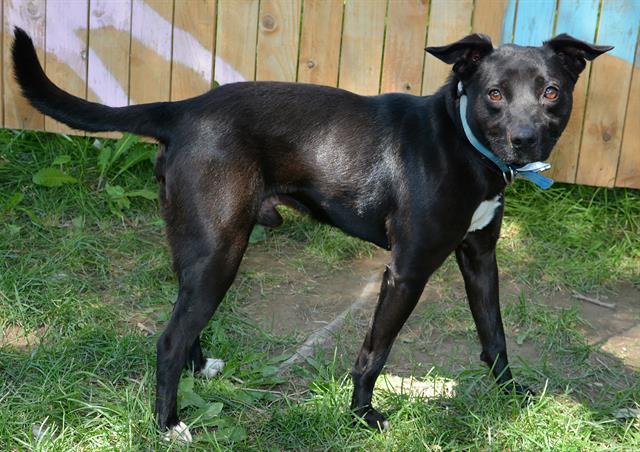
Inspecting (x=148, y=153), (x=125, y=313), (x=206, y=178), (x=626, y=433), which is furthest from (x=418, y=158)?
(x=148, y=153)

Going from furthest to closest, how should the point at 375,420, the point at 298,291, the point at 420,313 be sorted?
the point at 298,291 < the point at 420,313 < the point at 375,420

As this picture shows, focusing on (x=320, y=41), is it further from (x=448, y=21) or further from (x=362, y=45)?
(x=448, y=21)

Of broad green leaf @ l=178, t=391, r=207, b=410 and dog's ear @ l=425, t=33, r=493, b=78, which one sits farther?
broad green leaf @ l=178, t=391, r=207, b=410

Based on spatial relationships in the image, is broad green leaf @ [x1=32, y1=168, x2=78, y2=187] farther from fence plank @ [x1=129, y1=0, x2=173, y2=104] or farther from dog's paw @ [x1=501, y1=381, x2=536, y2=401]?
dog's paw @ [x1=501, y1=381, x2=536, y2=401]

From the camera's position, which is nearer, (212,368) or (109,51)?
(212,368)

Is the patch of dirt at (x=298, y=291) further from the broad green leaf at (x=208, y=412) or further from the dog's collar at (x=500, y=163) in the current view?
the dog's collar at (x=500, y=163)

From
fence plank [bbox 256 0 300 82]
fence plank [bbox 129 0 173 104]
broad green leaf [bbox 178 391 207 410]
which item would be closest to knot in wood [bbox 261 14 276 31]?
fence plank [bbox 256 0 300 82]

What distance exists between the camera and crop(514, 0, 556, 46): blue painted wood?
4.80 m

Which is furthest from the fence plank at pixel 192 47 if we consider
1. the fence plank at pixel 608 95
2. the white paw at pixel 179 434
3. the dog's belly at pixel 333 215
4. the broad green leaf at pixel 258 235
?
the white paw at pixel 179 434

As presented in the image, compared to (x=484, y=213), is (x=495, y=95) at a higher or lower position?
higher

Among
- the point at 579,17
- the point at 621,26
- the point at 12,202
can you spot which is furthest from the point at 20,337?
the point at 621,26

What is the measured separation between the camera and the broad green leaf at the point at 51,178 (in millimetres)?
4871

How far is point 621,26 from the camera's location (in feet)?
15.7

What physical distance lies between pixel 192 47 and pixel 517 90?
7.89ft
